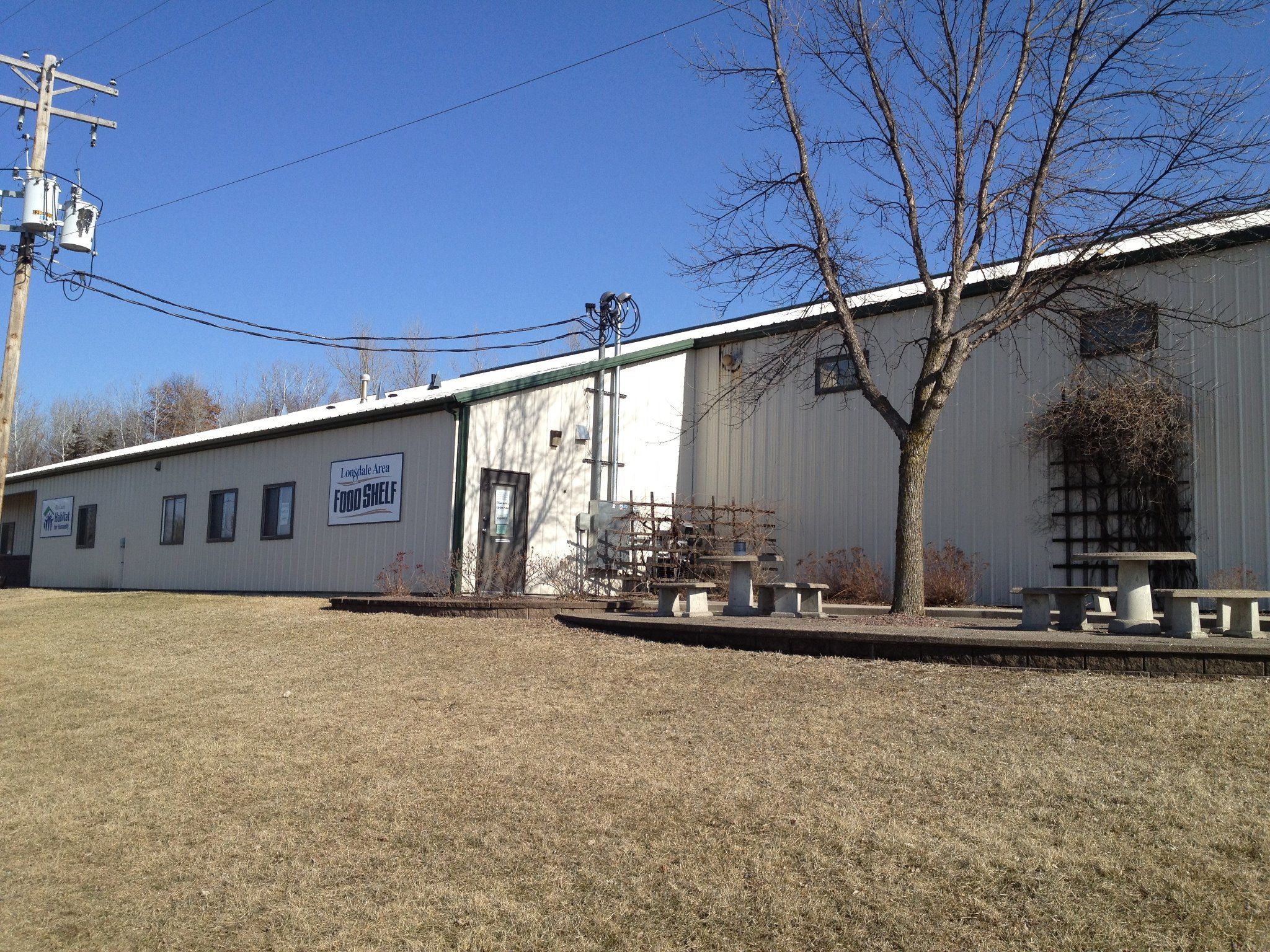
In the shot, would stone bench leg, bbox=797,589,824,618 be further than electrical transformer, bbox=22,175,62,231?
No

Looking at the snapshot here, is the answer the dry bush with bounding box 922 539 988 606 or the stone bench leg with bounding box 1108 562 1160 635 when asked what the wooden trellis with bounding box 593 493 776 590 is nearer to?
the dry bush with bounding box 922 539 988 606

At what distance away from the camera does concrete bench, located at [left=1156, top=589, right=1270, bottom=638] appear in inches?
327

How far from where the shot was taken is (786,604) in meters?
12.0

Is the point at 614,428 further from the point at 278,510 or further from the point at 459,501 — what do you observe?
the point at 278,510

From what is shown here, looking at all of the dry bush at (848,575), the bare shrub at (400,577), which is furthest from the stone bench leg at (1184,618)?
the bare shrub at (400,577)

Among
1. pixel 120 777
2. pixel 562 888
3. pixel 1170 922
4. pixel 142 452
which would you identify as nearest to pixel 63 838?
pixel 120 777

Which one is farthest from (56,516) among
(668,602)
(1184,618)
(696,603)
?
(1184,618)

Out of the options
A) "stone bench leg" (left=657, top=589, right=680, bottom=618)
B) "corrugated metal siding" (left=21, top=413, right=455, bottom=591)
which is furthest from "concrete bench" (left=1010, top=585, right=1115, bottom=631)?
"corrugated metal siding" (left=21, top=413, right=455, bottom=591)

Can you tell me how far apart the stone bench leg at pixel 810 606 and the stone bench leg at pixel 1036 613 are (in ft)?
7.26

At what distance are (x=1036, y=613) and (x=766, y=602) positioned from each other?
3.26 metres

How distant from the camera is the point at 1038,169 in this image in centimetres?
1155

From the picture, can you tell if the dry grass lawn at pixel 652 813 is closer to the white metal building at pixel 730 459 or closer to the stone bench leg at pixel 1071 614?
the stone bench leg at pixel 1071 614

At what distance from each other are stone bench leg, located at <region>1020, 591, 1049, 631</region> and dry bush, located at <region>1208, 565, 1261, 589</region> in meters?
3.81

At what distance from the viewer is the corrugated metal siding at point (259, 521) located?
1596cm
